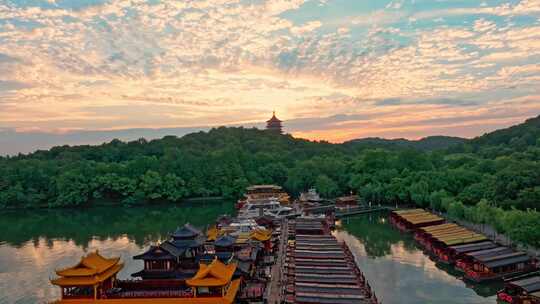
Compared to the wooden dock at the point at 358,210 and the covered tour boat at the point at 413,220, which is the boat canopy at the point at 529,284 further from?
the wooden dock at the point at 358,210

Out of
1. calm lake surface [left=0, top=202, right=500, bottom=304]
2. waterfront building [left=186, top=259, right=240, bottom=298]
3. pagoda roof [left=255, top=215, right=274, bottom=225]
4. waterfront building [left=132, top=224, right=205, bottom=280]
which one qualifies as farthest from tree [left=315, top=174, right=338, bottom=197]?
waterfront building [left=186, top=259, right=240, bottom=298]

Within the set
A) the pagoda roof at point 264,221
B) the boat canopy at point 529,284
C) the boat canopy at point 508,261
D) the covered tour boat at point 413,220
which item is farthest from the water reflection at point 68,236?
the boat canopy at point 508,261

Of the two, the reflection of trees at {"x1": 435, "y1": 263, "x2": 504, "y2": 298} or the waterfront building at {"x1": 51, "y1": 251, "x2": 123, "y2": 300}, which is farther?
the reflection of trees at {"x1": 435, "y1": 263, "x2": 504, "y2": 298}

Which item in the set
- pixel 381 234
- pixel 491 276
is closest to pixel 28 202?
pixel 381 234

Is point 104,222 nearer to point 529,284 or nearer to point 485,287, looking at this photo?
point 485,287

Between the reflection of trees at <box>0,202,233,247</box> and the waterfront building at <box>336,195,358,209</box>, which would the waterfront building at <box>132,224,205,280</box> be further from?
the waterfront building at <box>336,195,358,209</box>

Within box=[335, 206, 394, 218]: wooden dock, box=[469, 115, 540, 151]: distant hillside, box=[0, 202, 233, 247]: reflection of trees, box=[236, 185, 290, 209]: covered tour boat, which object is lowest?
box=[0, 202, 233, 247]: reflection of trees

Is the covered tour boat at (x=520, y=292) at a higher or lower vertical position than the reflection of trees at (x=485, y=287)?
higher

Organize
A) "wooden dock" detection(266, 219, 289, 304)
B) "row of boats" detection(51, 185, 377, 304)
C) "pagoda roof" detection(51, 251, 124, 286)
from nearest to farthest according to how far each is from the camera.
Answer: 1. "row of boats" detection(51, 185, 377, 304)
2. "pagoda roof" detection(51, 251, 124, 286)
3. "wooden dock" detection(266, 219, 289, 304)
